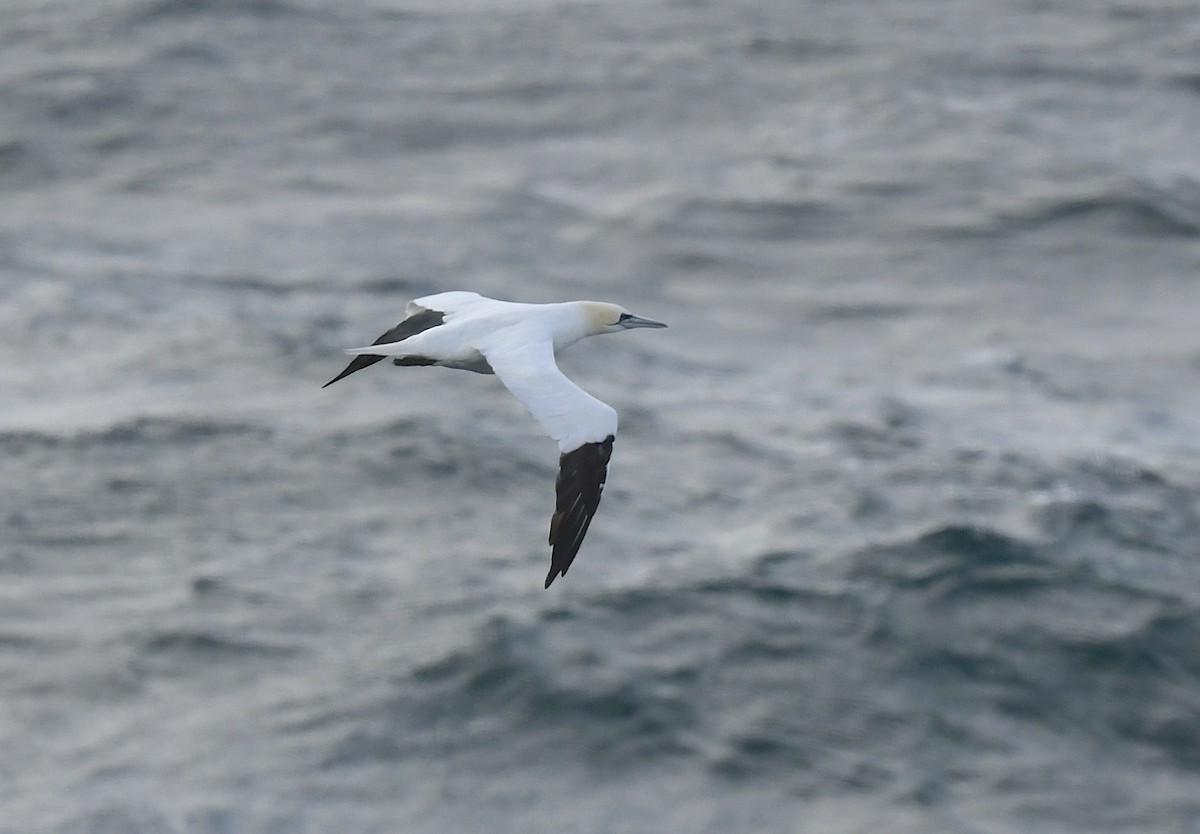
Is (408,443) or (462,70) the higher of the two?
(462,70)

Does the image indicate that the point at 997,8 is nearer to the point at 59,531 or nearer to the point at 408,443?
the point at 408,443

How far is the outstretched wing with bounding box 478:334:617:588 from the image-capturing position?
439 inches

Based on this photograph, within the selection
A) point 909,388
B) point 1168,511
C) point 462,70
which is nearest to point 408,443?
point 909,388

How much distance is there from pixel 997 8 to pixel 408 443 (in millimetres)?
18229

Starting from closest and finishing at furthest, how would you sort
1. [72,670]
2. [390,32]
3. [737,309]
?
[72,670] → [737,309] → [390,32]

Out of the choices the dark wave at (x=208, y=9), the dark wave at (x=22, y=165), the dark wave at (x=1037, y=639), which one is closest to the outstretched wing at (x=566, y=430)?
the dark wave at (x=1037, y=639)

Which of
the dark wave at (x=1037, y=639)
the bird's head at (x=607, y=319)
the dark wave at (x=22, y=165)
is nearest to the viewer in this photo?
the bird's head at (x=607, y=319)

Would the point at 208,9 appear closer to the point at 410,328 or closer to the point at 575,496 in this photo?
the point at 410,328

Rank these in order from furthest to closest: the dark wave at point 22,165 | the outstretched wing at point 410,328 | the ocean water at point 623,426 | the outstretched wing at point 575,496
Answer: the dark wave at point 22,165 → the ocean water at point 623,426 → the outstretched wing at point 410,328 → the outstretched wing at point 575,496

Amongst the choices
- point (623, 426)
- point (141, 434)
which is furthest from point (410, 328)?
point (141, 434)

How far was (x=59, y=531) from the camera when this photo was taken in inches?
917

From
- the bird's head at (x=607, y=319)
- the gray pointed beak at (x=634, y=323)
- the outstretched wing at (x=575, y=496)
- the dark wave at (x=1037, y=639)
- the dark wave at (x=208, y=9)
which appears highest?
the bird's head at (x=607, y=319)

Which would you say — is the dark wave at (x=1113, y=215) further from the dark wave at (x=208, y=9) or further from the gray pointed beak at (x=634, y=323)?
the gray pointed beak at (x=634, y=323)

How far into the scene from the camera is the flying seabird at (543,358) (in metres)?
11.2
